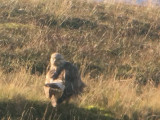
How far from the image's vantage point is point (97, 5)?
43.3 feet

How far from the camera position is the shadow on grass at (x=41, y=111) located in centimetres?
652

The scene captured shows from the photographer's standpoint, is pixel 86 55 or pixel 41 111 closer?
pixel 41 111

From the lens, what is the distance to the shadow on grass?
6523mm

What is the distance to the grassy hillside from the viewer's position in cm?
692

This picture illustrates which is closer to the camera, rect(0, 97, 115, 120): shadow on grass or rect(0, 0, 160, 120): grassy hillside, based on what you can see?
rect(0, 97, 115, 120): shadow on grass

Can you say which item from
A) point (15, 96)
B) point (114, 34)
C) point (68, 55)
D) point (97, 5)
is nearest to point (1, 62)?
point (68, 55)

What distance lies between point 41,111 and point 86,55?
12.3ft

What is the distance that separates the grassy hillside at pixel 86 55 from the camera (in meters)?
6.92

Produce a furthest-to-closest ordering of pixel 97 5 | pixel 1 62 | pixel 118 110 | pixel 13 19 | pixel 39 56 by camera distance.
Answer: pixel 97 5, pixel 13 19, pixel 39 56, pixel 1 62, pixel 118 110

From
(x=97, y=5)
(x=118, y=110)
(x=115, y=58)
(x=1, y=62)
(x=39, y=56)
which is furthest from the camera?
(x=97, y=5)

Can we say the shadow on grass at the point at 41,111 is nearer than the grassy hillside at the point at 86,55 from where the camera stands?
Yes

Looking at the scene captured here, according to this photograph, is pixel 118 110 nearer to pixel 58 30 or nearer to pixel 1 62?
pixel 1 62

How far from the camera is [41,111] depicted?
675cm

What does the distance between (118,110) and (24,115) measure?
1.80 metres
